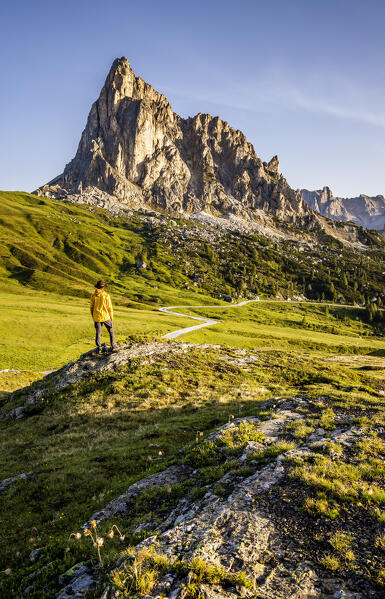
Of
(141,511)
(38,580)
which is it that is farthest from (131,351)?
(38,580)

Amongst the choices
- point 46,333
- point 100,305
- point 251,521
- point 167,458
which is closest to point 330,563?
point 251,521

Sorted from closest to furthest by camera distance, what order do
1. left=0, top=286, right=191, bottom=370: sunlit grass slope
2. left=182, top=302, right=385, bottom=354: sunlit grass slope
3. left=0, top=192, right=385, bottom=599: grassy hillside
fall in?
left=0, top=192, right=385, bottom=599: grassy hillside < left=0, top=286, right=191, bottom=370: sunlit grass slope < left=182, top=302, right=385, bottom=354: sunlit grass slope

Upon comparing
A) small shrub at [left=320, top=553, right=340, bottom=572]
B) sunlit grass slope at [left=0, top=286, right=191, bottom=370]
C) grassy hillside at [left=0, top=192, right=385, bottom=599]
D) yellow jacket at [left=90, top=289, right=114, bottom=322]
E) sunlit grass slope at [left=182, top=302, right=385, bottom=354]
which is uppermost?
yellow jacket at [left=90, top=289, right=114, bottom=322]

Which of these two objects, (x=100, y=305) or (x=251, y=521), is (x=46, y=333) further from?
(x=251, y=521)

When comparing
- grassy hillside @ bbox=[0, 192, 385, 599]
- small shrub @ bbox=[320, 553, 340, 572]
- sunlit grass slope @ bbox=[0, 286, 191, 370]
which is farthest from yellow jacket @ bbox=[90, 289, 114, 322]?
small shrub @ bbox=[320, 553, 340, 572]

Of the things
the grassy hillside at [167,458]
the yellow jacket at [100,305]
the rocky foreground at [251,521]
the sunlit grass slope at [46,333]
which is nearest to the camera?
the rocky foreground at [251,521]

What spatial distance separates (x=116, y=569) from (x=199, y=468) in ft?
19.5

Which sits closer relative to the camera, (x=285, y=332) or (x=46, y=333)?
(x=46, y=333)

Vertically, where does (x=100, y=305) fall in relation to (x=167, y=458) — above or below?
A: above

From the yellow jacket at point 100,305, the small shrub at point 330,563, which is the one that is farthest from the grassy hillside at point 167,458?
the yellow jacket at point 100,305

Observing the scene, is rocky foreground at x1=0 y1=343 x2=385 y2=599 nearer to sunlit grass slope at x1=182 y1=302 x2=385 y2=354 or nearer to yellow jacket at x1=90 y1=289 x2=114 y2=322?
yellow jacket at x1=90 y1=289 x2=114 y2=322

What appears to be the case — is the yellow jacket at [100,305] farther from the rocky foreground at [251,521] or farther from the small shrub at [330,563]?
the small shrub at [330,563]

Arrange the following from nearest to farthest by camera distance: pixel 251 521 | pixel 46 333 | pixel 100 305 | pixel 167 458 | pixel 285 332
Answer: pixel 251 521, pixel 167 458, pixel 100 305, pixel 46 333, pixel 285 332

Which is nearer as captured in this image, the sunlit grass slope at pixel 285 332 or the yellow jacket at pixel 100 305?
the yellow jacket at pixel 100 305
